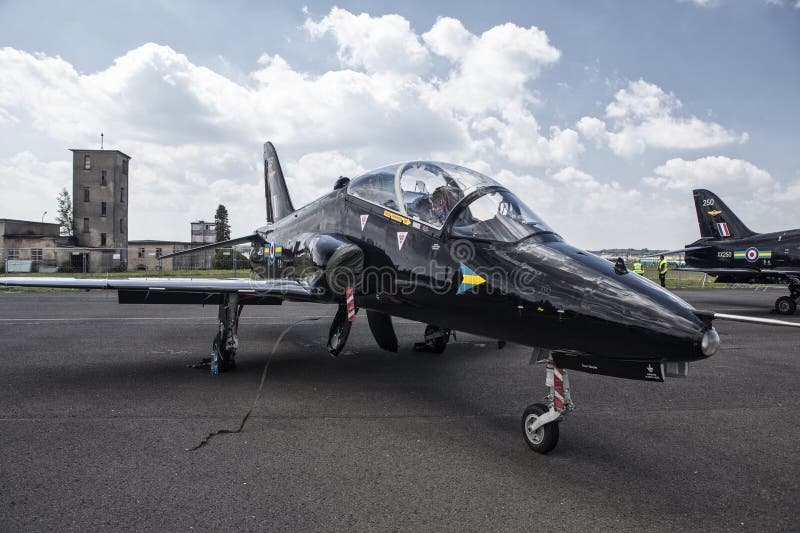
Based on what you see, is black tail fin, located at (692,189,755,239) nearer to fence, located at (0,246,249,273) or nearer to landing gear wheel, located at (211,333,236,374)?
landing gear wheel, located at (211,333,236,374)

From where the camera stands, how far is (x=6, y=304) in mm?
16719

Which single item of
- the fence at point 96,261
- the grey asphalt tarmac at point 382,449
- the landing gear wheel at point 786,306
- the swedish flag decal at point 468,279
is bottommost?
the grey asphalt tarmac at point 382,449

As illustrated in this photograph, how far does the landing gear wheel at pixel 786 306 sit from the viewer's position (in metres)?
16.9

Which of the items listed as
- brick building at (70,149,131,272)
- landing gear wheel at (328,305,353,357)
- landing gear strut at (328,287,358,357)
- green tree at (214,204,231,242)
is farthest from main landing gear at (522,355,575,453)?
green tree at (214,204,231,242)

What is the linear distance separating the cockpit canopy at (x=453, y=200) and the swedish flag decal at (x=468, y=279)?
330 mm

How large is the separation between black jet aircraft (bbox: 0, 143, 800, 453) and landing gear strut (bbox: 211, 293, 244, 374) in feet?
0.05

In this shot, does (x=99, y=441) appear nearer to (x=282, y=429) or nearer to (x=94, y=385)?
(x=282, y=429)

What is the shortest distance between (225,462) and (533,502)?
2.30m

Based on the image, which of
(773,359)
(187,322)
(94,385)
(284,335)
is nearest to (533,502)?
(94,385)

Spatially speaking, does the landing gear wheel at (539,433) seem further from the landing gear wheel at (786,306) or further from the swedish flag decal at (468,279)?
the landing gear wheel at (786,306)

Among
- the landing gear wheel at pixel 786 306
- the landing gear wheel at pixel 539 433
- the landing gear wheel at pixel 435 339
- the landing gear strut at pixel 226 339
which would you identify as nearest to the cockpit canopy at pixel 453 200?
the landing gear wheel at pixel 539 433

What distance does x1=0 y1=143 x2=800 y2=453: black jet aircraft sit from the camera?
11.9ft

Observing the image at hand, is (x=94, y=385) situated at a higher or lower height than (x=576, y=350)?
lower

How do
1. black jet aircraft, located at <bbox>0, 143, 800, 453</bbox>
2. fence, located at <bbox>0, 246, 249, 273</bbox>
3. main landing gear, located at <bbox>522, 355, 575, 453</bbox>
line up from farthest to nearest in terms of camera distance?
fence, located at <bbox>0, 246, 249, 273</bbox>, main landing gear, located at <bbox>522, 355, 575, 453</bbox>, black jet aircraft, located at <bbox>0, 143, 800, 453</bbox>
